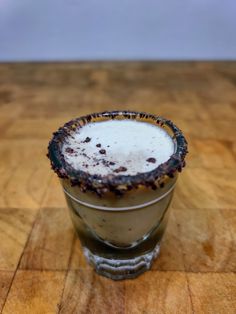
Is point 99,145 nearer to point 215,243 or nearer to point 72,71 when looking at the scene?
point 215,243

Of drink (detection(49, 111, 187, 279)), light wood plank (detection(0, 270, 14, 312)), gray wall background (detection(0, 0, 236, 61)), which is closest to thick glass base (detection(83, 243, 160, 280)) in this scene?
drink (detection(49, 111, 187, 279))

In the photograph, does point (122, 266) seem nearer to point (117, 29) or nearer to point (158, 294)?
point (158, 294)

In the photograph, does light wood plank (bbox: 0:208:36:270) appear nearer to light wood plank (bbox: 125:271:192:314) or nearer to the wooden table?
the wooden table

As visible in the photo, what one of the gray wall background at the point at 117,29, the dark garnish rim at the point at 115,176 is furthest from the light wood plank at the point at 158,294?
the gray wall background at the point at 117,29

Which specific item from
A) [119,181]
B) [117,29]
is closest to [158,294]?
[119,181]

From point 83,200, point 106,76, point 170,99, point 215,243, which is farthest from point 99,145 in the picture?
point 106,76

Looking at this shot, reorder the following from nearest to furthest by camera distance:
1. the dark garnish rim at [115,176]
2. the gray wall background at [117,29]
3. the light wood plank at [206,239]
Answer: the dark garnish rim at [115,176] → the light wood plank at [206,239] → the gray wall background at [117,29]

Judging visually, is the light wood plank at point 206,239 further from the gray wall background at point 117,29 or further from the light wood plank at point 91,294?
the gray wall background at point 117,29
